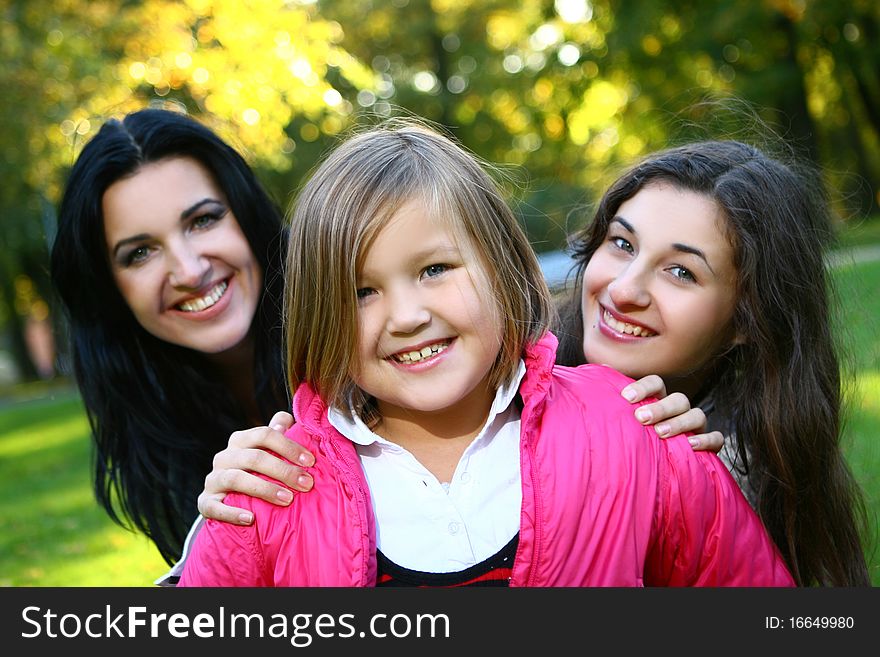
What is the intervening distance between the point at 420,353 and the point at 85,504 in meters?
5.57

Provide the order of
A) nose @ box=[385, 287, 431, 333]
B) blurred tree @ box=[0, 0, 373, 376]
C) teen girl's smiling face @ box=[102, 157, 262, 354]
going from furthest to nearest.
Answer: blurred tree @ box=[0, 0, 373, 376] < teen girl's smiling face @ box=[102, 157, 262, 354] < nose @ box=[385, 287, 431, 333]

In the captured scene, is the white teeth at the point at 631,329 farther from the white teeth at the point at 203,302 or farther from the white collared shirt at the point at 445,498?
the white teeth at the point at 203,302

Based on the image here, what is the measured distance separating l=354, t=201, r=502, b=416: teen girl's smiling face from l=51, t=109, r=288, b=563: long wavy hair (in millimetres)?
1467

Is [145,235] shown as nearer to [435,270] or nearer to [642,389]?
[435,270]

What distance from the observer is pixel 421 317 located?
215 cm

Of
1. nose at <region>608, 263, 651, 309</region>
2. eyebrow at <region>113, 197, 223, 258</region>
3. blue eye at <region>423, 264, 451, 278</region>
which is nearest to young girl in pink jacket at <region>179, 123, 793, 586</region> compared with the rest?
blue eye at <region>423, 264, 451, 278</region>

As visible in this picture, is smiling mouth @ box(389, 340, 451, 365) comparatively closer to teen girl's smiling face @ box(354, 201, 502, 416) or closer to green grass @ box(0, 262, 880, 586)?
teen girl's smiling face @ box(354, 201, 502, 416)

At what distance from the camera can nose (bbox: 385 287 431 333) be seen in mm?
2146

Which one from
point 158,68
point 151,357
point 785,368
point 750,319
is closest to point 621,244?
point 750,319

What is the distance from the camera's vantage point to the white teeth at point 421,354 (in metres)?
2.23

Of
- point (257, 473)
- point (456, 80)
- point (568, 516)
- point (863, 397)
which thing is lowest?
point (568, 516)

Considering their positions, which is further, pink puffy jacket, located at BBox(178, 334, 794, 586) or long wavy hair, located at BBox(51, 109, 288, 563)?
long wavy hair, located at BBox(51, 109, 288, 563)

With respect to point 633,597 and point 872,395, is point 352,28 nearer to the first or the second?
point 872,395

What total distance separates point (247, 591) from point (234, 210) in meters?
1.78
